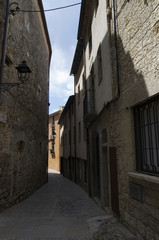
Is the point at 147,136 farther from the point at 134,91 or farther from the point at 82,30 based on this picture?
the point at 82,30

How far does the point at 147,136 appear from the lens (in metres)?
4.18

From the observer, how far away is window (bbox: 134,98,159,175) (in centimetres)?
387

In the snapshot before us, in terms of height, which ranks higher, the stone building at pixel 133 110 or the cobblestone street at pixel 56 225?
the stone building at pixel 133 110

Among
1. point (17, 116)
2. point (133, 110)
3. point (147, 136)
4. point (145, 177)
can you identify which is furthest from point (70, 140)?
point (145, 177)

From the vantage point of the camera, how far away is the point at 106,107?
21.5 ft

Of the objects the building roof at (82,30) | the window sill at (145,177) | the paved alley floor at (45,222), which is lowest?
the paved alley floor at (45,222)

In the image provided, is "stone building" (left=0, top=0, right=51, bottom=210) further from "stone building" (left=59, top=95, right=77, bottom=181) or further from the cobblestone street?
"stone building" (left=59, top=95, right=77, bottom=181)

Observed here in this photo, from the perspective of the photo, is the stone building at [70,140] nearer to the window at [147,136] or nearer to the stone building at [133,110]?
the stone building at [133,110]

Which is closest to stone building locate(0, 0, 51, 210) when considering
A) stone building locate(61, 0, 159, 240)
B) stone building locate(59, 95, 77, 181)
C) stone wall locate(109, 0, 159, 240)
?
stone building locate(61, 0, 159, 240)

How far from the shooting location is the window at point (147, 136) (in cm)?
387

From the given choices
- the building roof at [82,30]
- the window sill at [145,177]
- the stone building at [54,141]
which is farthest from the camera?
the stone building at [54,141]

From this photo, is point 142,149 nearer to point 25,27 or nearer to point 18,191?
point 18,191

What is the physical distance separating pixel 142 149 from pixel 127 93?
4.59 ft

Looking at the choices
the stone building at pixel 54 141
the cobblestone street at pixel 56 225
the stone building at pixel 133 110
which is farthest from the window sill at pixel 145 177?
the stone building at pixel 54 141
